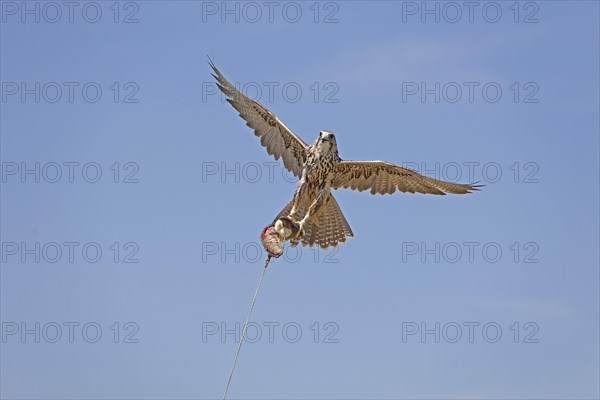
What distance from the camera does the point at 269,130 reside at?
1528 cm

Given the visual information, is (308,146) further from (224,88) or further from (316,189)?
(224,88)

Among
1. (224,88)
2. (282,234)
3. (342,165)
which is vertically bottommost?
(282,234)

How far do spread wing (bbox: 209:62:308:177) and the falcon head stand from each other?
83cm

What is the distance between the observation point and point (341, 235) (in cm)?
1485

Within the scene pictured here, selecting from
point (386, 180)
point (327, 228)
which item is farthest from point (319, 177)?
point (386, 180)

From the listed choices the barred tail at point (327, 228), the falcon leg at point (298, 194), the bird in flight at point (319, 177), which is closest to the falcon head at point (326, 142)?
the bird in flight at point (319, 177)

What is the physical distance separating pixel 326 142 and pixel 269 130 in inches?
72.1

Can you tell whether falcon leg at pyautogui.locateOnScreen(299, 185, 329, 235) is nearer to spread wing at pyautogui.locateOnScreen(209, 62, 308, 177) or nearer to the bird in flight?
the bird in flight

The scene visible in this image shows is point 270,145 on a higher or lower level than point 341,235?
higher

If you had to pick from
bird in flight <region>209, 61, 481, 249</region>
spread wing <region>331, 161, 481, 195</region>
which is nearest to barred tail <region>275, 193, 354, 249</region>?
bird in flight <region>209, 61, 481, 249</region>

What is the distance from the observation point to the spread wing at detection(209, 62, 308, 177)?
14.9 m

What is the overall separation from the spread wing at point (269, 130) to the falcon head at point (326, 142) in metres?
0.83

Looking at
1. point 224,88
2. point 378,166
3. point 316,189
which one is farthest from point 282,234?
point 224,88

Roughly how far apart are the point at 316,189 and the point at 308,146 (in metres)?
0.65
